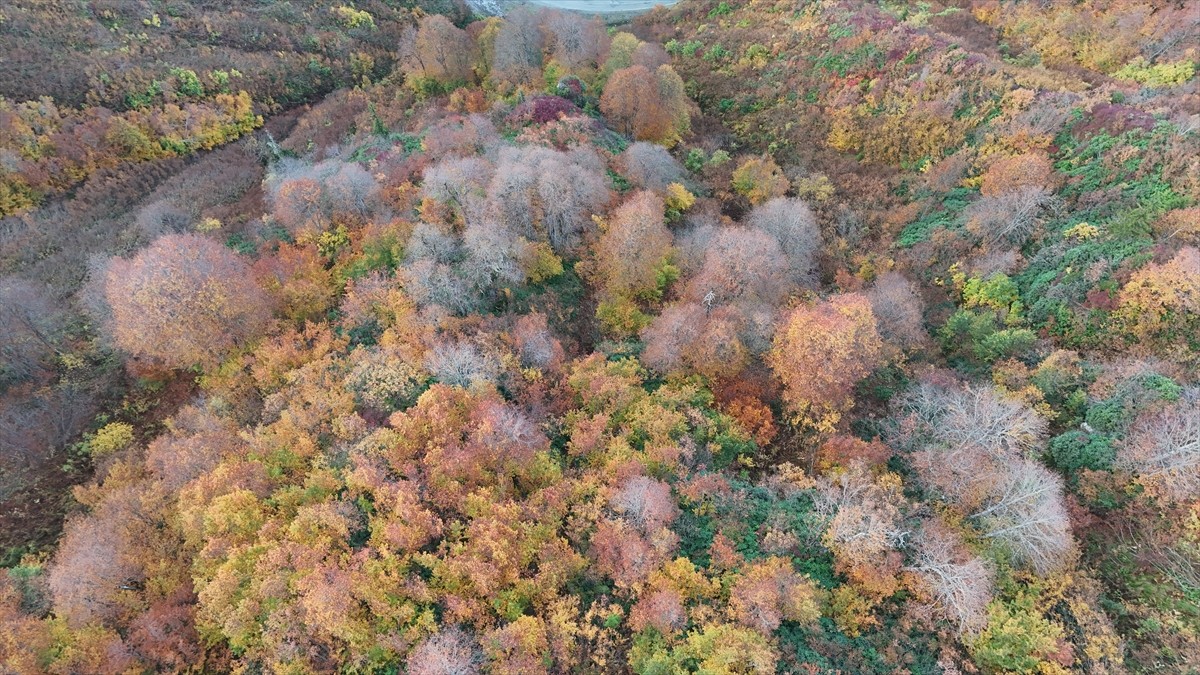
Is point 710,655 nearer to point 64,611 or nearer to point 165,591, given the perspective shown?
point 165,591

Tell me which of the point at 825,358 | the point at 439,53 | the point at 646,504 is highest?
the point at 439,53

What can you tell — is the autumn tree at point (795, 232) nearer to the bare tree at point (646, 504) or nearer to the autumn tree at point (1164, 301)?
the autumn tree at point (1164, 301)

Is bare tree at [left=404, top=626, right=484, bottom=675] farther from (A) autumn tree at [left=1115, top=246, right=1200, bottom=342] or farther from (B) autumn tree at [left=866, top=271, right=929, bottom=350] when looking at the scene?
(A) autumn tree at [left=1115, top=246, right=1200, bottom=342]

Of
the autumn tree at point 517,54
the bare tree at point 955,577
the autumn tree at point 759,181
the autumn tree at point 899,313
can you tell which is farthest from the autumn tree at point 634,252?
the autumn tree at point 517,54

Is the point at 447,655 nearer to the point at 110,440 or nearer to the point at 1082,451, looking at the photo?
the point at 110,440

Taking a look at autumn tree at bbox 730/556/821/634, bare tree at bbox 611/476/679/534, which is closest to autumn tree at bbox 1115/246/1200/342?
autumn tree at bbox 730/556/821/634

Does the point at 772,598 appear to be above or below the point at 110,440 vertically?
above

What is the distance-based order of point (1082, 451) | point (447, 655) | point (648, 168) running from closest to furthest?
1. point (447, 655)
2. point (1082, 451)
3. point (648, 168)

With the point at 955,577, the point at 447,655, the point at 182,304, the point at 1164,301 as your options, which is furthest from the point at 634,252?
the point at 1164,301
